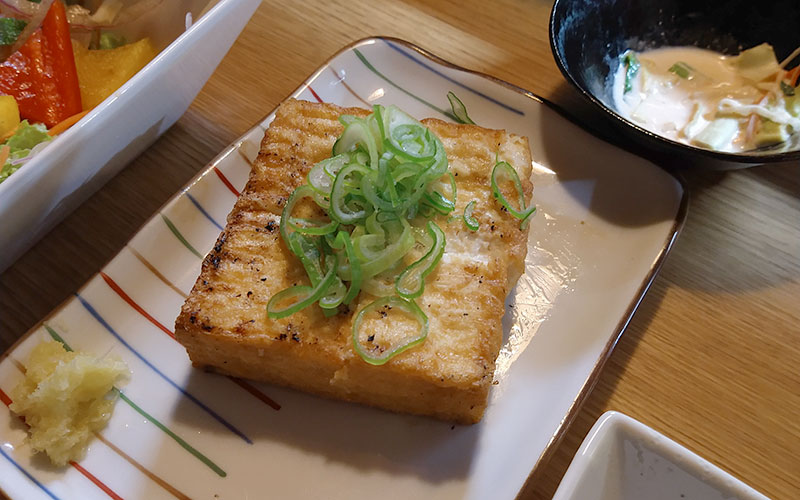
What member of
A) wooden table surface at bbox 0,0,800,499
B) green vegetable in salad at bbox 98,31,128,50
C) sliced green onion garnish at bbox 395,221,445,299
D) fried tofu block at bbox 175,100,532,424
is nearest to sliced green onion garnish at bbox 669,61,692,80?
wooden table surface at bbox 0,0,800,499

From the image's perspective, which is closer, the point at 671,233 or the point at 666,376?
the point at 666,376

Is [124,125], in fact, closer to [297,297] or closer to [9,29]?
[9,29]

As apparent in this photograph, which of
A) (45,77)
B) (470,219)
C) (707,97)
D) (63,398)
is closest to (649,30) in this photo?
(707,97)

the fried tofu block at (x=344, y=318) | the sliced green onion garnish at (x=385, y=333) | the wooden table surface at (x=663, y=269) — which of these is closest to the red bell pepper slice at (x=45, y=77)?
the wooden table surface at (x=663, y=269)

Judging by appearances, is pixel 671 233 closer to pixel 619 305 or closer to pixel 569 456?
pixel 619 305

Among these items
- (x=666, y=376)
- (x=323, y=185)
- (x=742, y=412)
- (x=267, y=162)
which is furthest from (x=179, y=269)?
(x=742, y=412)

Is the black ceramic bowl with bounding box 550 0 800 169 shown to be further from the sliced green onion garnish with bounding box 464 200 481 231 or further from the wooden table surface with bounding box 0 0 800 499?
the sliced green onion garnish with bounding box 464 200 481 231
